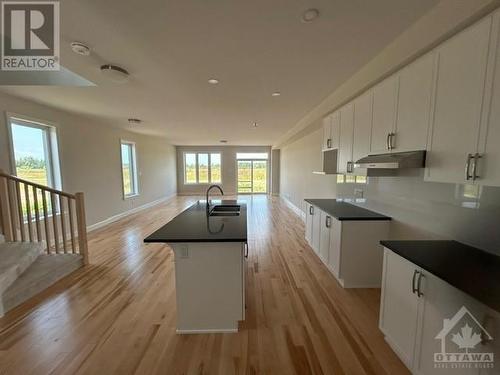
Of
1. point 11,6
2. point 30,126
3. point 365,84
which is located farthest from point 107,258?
point 365,84

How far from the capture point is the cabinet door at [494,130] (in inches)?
45.8

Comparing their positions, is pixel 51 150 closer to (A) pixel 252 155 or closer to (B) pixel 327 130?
(B) pixel 327 130

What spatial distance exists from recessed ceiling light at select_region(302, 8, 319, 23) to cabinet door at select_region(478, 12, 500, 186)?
100cm

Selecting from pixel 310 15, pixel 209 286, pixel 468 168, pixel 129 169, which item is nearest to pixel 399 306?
pixel 468 168

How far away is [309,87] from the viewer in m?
2.90

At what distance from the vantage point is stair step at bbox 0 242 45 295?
2.32m

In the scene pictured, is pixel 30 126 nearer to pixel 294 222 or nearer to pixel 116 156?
pixel 116 156

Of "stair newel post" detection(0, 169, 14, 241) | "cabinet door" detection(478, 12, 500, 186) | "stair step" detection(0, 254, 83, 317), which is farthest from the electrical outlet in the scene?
"stair newel post" detection(0, 169, 14, 241)

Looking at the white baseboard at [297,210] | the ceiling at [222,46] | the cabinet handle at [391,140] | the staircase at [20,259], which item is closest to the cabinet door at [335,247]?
the cabinet handle at [391,140]

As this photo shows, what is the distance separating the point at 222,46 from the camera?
6.32 feet

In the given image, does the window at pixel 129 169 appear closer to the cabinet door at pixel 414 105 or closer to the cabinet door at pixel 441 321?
the cabinet door at pixel 414 105

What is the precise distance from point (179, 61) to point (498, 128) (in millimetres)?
2536

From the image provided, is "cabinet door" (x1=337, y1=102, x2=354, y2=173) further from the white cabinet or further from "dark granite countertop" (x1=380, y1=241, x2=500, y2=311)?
"dark granite countertop" (x1=380, y1=241, x2=500, y2=311)

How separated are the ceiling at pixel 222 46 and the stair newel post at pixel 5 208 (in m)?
1.32
